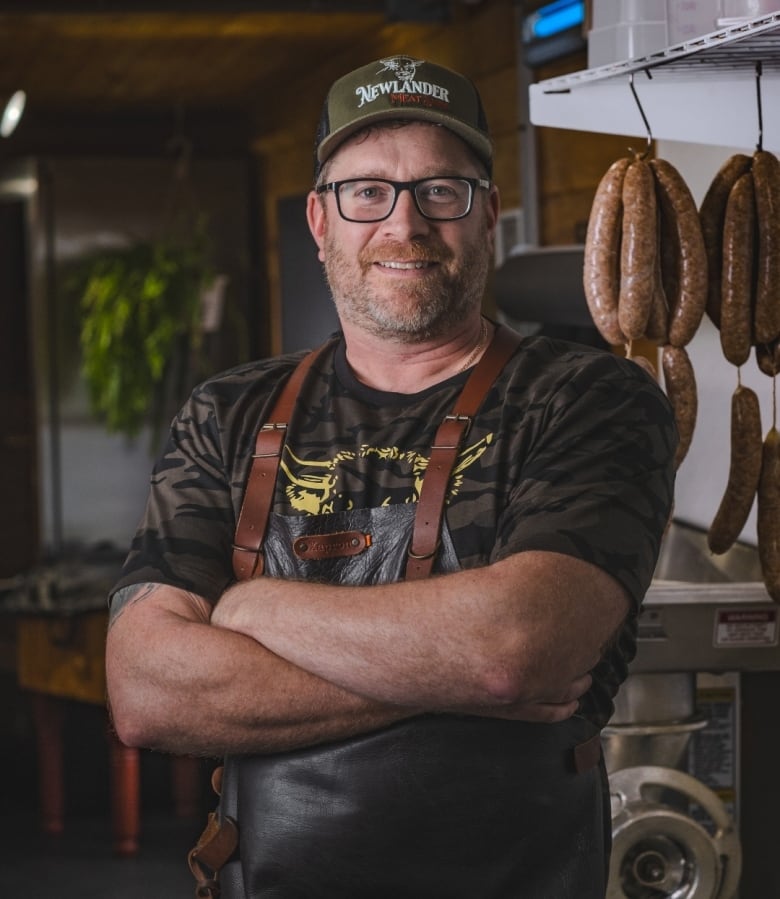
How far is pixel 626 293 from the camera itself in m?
2.04

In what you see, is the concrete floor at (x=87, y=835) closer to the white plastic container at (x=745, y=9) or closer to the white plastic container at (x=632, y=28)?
the white plastic container at (x=632, y=28)

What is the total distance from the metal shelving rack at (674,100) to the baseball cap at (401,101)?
0.88 ft

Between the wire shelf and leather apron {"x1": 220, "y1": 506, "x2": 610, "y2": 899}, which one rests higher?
the wire shelf

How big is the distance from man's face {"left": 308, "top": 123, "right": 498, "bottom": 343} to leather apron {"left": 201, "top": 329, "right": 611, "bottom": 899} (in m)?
0.17

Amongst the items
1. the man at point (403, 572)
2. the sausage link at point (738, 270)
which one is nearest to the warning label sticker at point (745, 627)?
the sausage link at point (738, 270)

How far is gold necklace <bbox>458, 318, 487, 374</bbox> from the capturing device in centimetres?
179

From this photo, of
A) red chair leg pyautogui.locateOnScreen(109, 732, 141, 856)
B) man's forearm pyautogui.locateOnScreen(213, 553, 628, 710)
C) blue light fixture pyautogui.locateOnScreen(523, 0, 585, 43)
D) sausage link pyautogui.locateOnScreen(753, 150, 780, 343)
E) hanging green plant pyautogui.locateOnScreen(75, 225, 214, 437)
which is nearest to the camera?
man's forearm pyautogui.locateOnScreen(213, 553, 628, 710)

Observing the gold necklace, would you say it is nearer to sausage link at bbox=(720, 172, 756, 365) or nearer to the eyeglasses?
the eyeglasses

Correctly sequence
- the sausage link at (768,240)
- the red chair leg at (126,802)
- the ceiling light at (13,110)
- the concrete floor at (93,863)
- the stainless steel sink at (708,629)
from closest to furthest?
the sausage link at (768,240), the stainless steel sink at (708,629), the concrete floor at (93,863), the red chair leg at (126,802), the ceiling light at (13,110)

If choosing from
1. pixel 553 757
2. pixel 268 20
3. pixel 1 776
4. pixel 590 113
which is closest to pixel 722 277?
pixel 590 113

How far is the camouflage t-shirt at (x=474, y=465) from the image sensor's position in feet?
5.13

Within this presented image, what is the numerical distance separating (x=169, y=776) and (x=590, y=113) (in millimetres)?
3639

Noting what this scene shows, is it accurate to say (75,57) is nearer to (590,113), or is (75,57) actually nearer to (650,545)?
(590,113)

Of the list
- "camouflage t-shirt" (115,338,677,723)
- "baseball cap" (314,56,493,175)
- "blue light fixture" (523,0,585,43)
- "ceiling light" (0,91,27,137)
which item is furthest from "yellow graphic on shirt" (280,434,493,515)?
"ceiling light" (0,91,27,137)
